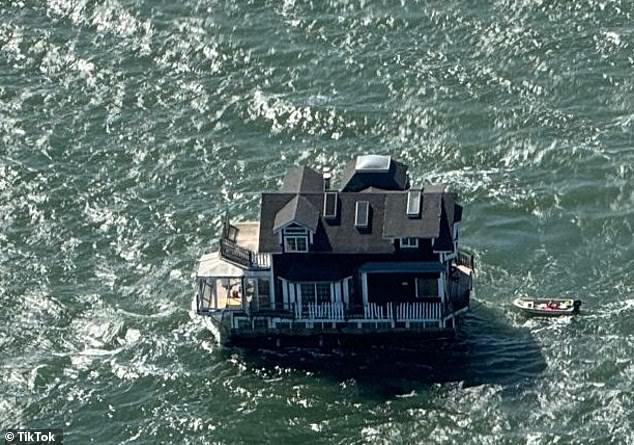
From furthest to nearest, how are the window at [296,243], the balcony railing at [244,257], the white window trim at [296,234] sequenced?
the balcony railing at [244,257], the window at [296,243], the white window trim at [296,234]

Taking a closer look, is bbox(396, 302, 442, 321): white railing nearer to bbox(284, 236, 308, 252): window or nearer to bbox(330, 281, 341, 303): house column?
bbox(330, 281, 341, 303): house column

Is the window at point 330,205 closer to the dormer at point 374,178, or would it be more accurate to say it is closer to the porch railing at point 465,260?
the dormer at point 374,178

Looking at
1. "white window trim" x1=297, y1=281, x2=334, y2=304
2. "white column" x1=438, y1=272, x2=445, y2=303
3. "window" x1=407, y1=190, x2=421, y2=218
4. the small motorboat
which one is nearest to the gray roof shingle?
"white window trim" x1=297, y1=281, x2=334, y2=304

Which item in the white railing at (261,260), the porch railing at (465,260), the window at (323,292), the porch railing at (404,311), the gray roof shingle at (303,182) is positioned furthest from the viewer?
the porch railing at (465,260)

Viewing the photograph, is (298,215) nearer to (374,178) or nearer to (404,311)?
(374,178)

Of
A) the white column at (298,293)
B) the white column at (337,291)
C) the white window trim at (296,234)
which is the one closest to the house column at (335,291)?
the white column at (337,291)

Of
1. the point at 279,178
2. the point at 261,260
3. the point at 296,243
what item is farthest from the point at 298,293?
the point at 279,178
